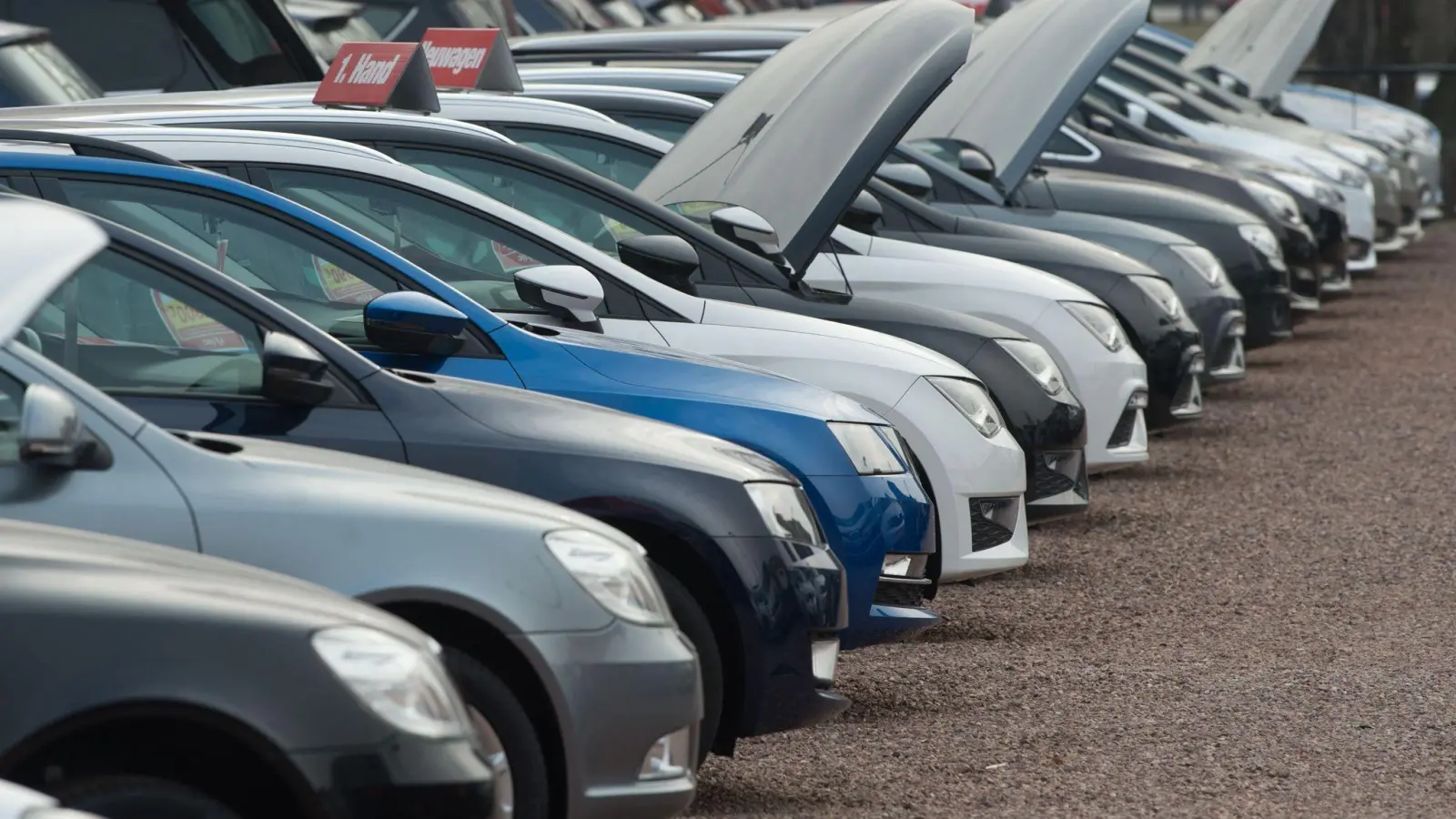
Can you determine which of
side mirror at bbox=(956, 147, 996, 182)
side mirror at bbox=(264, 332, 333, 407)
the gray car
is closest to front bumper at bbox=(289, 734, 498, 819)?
the gray car

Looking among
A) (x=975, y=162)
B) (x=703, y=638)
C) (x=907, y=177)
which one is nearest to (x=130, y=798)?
(x=703, y=638)

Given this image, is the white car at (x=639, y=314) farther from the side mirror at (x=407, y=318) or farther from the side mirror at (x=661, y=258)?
the side mirror at (x=407, y=318)

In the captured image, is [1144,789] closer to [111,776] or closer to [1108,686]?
[1108,686]

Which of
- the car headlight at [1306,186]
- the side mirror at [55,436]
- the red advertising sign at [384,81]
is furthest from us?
the car headlight at [1306,186]

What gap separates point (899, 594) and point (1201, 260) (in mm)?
5956

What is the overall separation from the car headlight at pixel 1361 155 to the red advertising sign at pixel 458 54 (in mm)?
10699

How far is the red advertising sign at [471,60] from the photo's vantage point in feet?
29.3

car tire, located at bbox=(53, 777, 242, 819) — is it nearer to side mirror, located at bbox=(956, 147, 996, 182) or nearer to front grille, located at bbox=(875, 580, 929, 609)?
front grille, located at bbox=(875, 580, 929, 609)

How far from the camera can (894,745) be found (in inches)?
237

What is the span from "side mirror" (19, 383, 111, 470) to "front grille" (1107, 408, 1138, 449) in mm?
6091

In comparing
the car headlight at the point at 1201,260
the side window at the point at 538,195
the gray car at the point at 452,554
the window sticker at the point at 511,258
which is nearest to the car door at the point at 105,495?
the gray car at the point at 452,554

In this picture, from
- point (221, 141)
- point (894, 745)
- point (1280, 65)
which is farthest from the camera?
point (1280, 65)

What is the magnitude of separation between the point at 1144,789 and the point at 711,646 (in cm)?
113

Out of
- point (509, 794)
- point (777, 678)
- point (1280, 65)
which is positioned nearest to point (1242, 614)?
point (777, 678)
